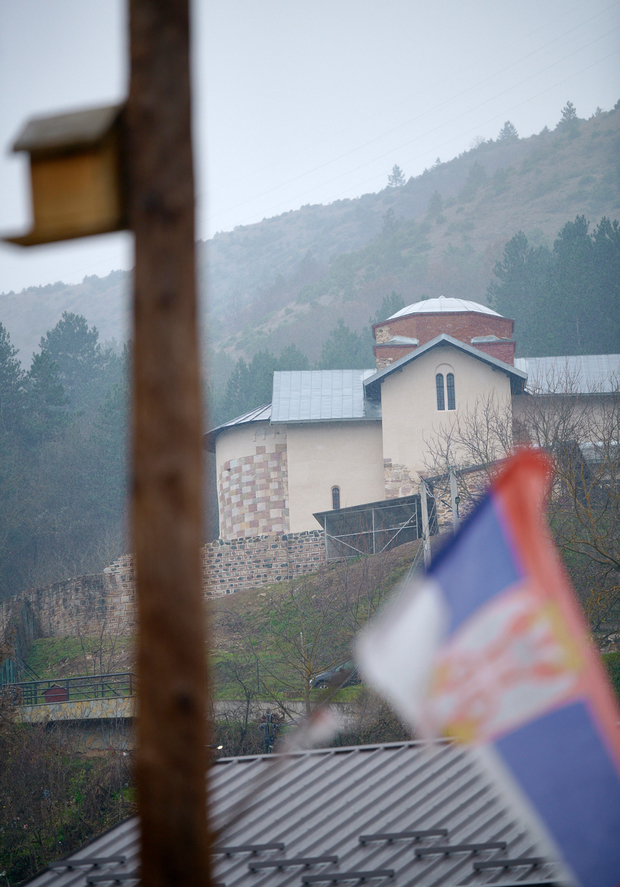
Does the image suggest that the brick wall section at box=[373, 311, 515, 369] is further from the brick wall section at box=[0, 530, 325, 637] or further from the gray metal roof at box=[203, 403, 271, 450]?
the brick wall section at box=[0, 530, 325, 637]

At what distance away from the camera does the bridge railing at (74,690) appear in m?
22.0

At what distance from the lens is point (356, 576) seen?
26953mm

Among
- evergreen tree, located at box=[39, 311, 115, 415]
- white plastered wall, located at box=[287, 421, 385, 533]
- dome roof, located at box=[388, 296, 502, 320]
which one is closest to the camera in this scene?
white plastered wall, located at box=[287, 421, 385, 533]

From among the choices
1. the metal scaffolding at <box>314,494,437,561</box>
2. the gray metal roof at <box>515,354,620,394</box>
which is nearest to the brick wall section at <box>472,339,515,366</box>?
the gray metal roof at <box>515,354,620,394</box>

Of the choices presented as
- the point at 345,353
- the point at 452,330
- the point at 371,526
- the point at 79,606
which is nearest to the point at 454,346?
the point at 452,330

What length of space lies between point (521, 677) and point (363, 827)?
15.9 feet

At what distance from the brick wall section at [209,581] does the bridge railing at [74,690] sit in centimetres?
666

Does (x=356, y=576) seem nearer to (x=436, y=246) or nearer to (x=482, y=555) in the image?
(x=482, y=555)

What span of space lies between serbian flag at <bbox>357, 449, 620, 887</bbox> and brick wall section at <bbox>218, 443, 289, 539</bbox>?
31.9 m

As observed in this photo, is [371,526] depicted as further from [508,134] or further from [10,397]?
[508,134]

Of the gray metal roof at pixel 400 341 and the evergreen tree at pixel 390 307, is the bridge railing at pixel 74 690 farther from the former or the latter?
the evergreen tree at pixel 390 307

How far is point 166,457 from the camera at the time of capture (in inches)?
110

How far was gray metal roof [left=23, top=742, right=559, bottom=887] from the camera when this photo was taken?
643 cm

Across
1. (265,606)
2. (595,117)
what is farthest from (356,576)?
(595,117)
